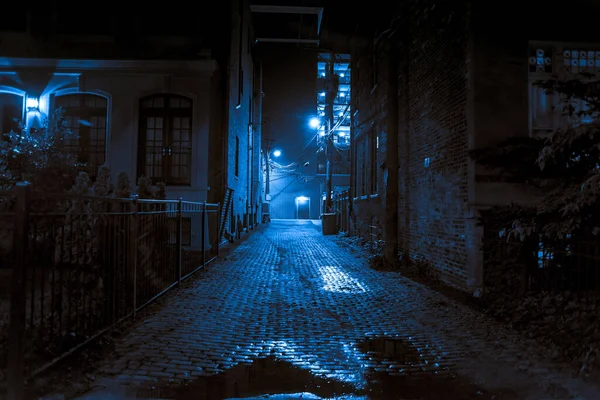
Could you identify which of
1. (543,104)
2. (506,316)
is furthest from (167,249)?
(543,104)

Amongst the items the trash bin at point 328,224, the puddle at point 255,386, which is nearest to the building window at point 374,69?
the trash bin at point 328,224

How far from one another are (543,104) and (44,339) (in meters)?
7.70

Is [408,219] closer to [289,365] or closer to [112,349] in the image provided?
[289,365]

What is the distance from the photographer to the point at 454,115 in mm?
7352

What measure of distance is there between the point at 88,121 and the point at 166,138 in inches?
94.5

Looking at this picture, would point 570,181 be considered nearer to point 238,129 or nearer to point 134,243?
point 134,243

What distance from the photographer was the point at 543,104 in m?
7.17

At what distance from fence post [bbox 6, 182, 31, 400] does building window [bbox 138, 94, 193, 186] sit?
32.2ft

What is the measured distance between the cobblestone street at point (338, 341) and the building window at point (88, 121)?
7.29 meters

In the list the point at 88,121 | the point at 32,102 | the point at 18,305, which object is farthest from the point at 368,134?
the point at 18,305

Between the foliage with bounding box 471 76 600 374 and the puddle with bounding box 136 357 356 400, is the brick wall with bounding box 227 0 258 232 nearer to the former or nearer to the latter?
the foliage with bounding box 471 76 600 374

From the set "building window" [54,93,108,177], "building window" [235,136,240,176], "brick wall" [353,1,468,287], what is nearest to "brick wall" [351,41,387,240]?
"brick wall" [353,1,468,287]

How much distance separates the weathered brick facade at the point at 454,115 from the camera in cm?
669

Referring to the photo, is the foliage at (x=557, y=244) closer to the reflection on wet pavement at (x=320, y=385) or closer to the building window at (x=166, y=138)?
the reflection on wet pavement at (x=320, y=385)
